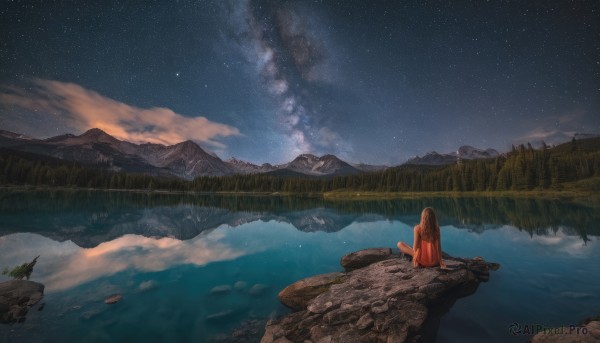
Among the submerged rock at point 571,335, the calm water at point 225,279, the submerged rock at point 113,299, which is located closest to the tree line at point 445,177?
the calm water at point 225,279

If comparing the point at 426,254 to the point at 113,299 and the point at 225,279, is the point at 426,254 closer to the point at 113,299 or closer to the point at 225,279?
the point at 225,279

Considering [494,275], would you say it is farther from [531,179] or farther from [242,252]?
[531,179]

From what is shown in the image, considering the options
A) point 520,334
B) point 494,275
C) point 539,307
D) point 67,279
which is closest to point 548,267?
point 494,275

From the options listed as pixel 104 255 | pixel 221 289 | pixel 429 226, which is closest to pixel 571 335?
pixel 429 226

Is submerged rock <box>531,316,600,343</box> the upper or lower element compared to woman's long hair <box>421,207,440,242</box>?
lower

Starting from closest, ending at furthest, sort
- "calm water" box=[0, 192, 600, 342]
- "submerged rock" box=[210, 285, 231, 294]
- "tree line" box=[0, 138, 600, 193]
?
1. "calm water" box=[0, 192, 600, 342]
2. "submerged rock" box=[210, 285, 231, 294]
3. "tree line" box=[0, 138, 600, 193]

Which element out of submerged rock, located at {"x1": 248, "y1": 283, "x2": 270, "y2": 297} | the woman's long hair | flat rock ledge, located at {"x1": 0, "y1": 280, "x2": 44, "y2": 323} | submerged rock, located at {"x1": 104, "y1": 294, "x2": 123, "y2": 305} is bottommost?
submerged rock, located at {"x1": 104, "y1": 294, "x2": 123, "y2": 305}

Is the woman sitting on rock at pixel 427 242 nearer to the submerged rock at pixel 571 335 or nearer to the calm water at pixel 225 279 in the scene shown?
the calm water at pixel 225 279

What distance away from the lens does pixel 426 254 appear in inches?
476

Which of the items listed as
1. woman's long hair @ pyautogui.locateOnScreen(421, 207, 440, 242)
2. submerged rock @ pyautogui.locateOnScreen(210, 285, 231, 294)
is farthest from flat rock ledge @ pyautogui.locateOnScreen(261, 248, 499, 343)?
submerged rock @ pyautogui.locateOnScreen(210, 285, 231, 294)

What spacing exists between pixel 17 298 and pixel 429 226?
18.0m

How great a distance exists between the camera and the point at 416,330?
26.6ft

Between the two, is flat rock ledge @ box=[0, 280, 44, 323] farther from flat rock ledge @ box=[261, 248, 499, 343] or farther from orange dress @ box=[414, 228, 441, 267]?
orange dress @ box=[414, 228, 441, 267]

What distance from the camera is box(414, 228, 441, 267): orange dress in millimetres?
11977
